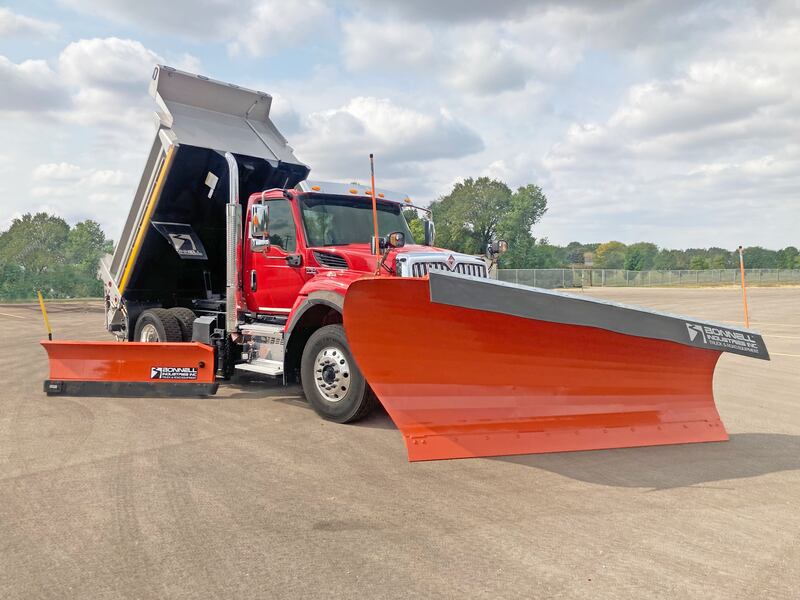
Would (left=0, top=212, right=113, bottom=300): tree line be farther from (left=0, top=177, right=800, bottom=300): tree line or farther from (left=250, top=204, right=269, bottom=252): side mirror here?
(left=250, top=204, right=269, bottom=252): side mirror

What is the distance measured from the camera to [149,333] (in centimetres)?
920

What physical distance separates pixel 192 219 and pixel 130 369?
2655 mm

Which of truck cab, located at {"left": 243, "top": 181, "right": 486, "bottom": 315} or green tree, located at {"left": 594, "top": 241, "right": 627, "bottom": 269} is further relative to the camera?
green tree, located at {"left": 594, "top": 241, "right": 627, "bottom": 269}

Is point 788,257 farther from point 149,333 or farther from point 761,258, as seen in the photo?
point 149,333

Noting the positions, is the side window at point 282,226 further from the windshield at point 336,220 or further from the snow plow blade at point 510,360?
the snow plow blade at point 510,360

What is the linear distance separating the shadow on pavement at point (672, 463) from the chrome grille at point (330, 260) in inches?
112

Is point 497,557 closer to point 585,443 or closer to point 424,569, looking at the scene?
point 424,569

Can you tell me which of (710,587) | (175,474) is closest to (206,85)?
(175,474)

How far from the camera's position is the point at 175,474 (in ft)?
14.8

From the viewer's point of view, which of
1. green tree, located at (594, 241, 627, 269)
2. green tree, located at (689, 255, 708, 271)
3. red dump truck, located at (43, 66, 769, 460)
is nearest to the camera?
red dump truck, located at (43, 66, 769, 460)

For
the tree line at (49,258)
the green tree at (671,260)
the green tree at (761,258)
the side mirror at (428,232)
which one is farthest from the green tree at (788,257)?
the side mirror at (428,232)

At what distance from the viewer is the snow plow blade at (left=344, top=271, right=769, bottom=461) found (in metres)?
4.41

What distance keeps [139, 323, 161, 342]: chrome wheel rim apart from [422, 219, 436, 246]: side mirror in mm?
4213

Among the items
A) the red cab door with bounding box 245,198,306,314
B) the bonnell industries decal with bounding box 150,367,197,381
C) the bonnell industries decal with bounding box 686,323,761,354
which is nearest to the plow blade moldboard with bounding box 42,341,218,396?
the bonnell industries decal with bounding box 150,367,197,381
